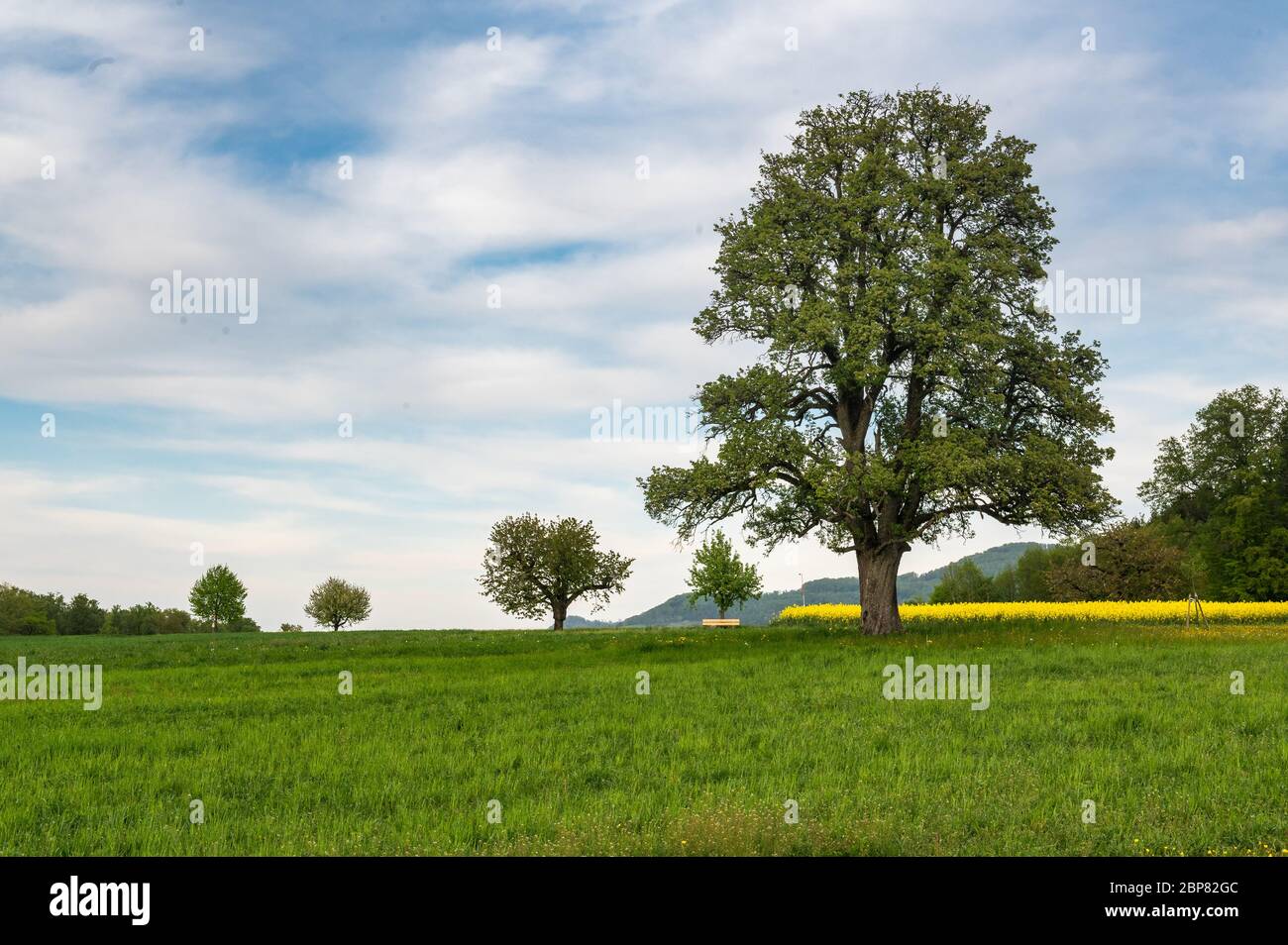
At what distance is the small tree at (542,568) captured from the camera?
7319 cm

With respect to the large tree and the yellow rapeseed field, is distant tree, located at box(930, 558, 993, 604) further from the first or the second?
the large tree

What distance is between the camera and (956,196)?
112 ft

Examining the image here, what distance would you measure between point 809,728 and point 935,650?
12684 mm

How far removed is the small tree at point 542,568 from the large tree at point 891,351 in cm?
3939

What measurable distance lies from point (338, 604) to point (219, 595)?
46.5 feet

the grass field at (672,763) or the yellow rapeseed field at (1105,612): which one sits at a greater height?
the yellow rapeseed field at (1105,612)

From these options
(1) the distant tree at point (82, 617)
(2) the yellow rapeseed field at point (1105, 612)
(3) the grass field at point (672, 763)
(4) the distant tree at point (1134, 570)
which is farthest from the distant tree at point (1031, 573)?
(1) the distant tree at point (82, 617)

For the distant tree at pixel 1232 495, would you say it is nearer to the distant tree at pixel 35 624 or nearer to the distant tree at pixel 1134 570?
the distant tree at pixel 1134 570

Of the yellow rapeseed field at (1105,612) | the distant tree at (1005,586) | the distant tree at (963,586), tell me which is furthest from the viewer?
the distant tree at (1005,586)

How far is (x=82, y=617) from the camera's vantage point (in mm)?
137500

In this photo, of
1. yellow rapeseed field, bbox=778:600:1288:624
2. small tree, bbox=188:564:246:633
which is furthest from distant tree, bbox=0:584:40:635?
yellow rapeseed field, bbox=778:600:1288:624
